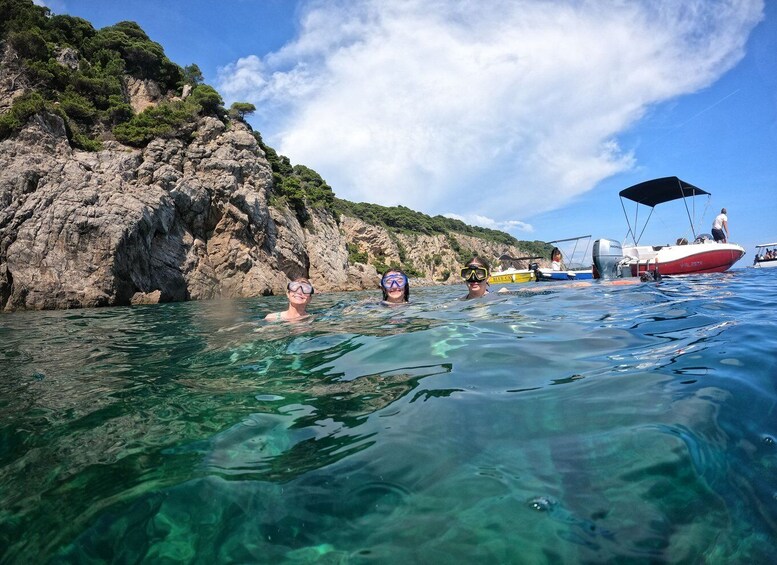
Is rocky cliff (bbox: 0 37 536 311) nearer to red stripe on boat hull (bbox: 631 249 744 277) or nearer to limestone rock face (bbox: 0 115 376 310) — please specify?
limestone rock face (bbox: 0 115 376 310)

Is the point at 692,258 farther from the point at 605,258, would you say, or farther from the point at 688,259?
the point at 605,258

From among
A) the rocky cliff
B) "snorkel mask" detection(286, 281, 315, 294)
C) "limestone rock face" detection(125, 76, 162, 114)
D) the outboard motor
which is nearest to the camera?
"snorkel mask" detection(286, 281, 315, 294)

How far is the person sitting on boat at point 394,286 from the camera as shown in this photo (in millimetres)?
6887

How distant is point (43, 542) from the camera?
1.22 meters

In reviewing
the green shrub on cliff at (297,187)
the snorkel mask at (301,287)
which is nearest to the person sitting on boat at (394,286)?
the snorkel mask at (301,287)

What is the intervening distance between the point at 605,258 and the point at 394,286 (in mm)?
9315

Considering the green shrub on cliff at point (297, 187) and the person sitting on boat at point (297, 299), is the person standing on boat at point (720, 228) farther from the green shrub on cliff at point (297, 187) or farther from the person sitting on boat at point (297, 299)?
the green shrub on cliff at point (297, 187)

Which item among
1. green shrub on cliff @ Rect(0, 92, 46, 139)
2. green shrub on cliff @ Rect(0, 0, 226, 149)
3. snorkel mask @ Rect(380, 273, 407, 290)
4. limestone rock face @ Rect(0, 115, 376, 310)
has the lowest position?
snorkel mask @ Rect(380, 273, 407, 290)

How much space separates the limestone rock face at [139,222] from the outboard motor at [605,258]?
17067mm

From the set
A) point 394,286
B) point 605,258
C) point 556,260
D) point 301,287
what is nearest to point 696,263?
point 605,258

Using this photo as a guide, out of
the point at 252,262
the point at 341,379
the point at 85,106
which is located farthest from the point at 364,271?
the point at 341,379

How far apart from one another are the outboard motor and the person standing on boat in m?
6.02

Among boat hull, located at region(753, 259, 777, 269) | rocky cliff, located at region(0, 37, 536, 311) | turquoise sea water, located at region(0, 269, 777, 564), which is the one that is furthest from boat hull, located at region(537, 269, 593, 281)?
turquoise sea water, located at region(0, 269, 777, 564)

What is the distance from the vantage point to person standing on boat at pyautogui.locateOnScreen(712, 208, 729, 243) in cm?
1606
